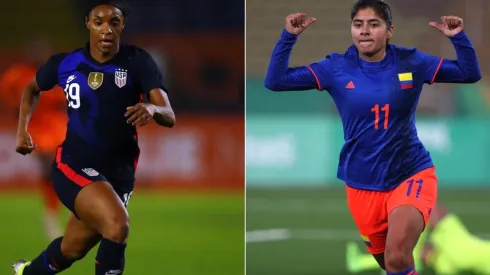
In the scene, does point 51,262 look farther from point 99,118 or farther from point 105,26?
point 105,26

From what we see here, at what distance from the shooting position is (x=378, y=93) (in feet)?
19.4

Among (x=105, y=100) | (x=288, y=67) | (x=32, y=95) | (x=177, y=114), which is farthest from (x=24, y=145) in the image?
(x=177, y=114)

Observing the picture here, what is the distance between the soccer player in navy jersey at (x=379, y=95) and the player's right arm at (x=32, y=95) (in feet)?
4.71

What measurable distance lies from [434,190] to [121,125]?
6.51ft

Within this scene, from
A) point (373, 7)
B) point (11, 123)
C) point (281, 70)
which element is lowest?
point (11, 123)

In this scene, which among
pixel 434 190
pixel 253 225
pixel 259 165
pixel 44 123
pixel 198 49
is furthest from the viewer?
pixel 198 49

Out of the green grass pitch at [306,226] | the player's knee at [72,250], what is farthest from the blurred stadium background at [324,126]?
the player's knee at [72,250]

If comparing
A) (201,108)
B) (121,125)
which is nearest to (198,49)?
(201,108)

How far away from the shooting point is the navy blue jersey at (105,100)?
6.18 metres

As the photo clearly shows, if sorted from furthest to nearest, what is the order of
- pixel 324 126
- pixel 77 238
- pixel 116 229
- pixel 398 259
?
pixel 324 126 → pixel 77 238 → pixel 116 229 → pixel 398 259

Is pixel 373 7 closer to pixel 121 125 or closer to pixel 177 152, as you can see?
pixel 121 125

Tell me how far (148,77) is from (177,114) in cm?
1090

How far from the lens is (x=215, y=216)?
13.9 meters

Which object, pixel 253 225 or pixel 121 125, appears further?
pixel 253 225
